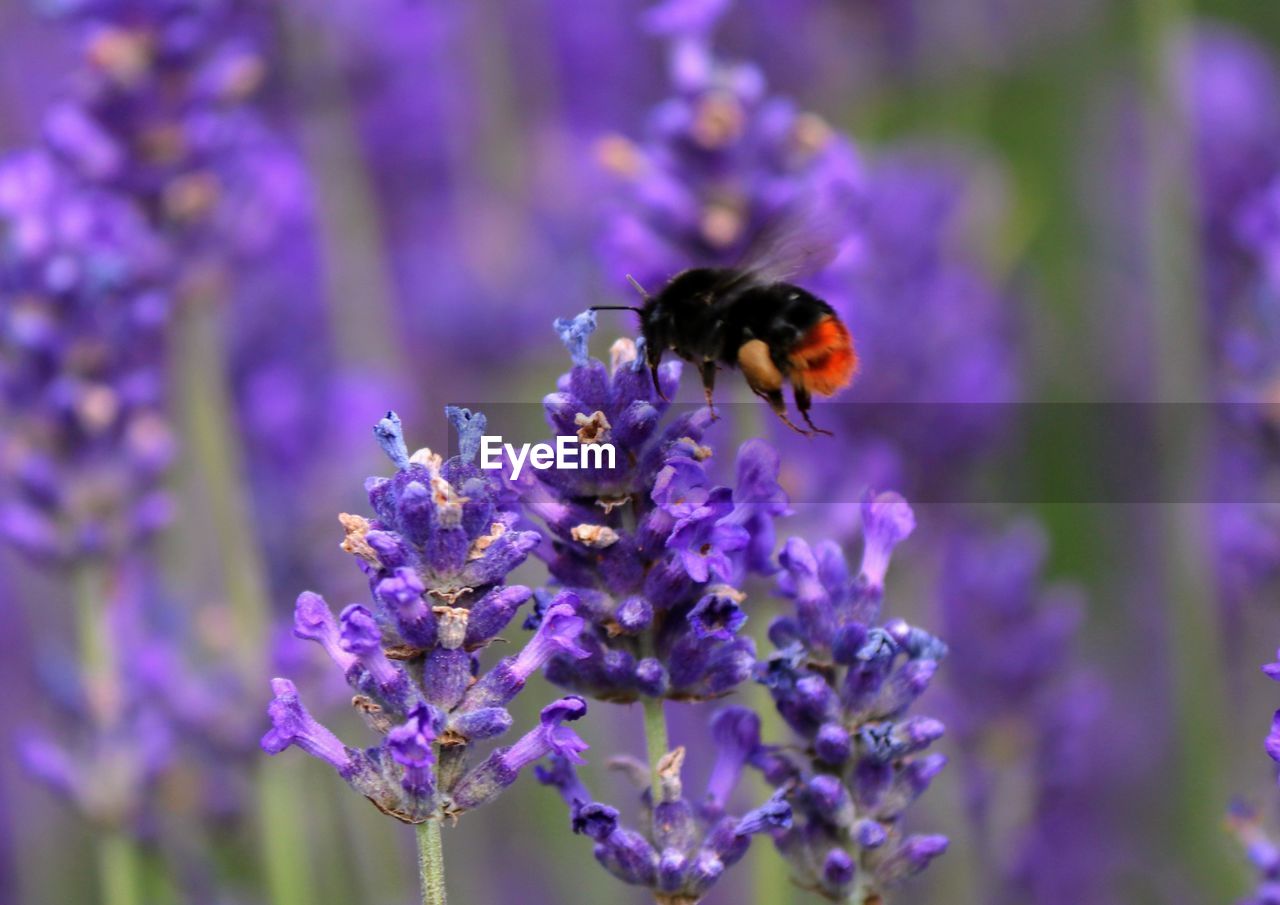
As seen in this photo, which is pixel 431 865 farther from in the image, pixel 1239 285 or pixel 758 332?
pixel 1239 285

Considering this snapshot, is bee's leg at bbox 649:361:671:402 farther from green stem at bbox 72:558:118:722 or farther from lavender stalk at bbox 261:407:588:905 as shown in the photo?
green stem at bbox 72:558:118:722

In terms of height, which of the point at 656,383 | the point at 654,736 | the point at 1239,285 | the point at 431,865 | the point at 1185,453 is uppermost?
the point at 1239,285

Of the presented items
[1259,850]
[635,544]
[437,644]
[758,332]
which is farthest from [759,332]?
[1259,850]

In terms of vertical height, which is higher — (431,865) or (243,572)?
(243,572)

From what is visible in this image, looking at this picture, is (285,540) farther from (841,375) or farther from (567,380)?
(567,380)

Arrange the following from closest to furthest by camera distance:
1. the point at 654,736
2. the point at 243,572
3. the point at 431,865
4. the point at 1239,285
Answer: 1. the point at 431,865
2. the point at 654,736
3. the point at 243,572
4. the point at 1239,285

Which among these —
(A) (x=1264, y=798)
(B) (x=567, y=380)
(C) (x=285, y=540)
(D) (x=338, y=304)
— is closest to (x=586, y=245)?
(D) (x=338, y=304)
